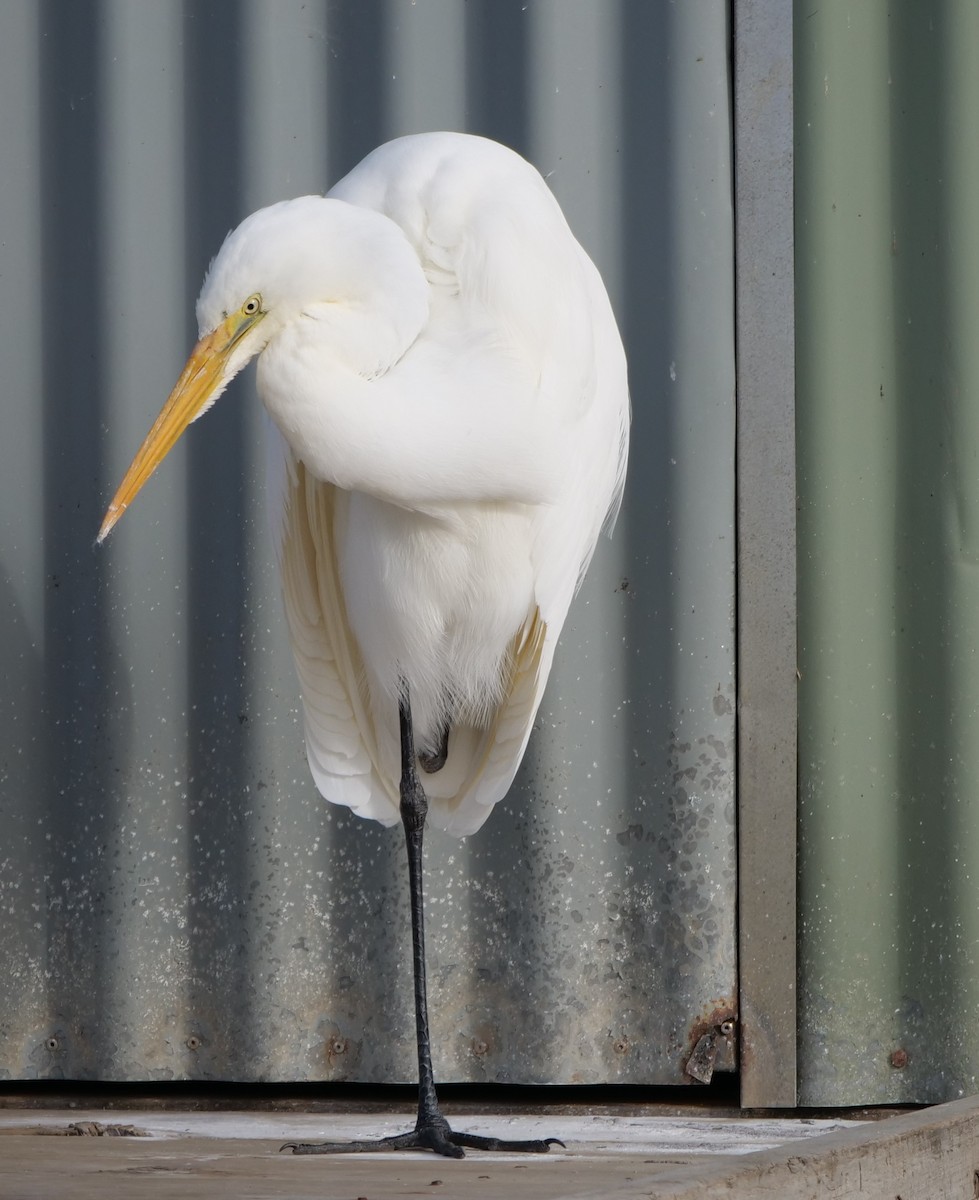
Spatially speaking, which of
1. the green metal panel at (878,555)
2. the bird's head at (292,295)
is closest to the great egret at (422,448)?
the bird's head at (292,295)

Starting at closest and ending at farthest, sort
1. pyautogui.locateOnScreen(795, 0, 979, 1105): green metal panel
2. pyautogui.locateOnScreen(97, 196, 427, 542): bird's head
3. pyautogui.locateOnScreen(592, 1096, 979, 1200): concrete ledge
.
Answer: pyautogui.locateOnScreen(592, 1096, 979, 1200): concrete ledge → pyautogui.locateOnScreen(97, 196, 427, 542): bird's head → pyautogui.locateOnScreen(795, 0, 979, 1105): green metal panel

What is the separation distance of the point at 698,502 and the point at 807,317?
0.97 feet

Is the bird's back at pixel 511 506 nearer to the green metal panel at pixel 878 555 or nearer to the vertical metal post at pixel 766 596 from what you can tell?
the vertical metal post at pixel 766 596

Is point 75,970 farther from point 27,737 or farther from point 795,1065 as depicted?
point 795,1065

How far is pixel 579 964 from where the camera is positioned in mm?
1954

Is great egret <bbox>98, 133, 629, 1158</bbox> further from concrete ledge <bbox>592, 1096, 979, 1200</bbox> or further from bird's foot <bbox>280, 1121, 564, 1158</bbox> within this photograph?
concrete ledge <bbox>592, 1096, 979, 1200</bbox>

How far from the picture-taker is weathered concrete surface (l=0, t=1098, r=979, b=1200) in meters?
1.09

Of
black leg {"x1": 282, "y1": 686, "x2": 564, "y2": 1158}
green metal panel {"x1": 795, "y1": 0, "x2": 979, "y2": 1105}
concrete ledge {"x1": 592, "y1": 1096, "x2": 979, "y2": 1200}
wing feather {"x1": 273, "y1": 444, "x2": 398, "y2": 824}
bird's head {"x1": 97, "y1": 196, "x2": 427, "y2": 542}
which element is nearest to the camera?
concrete ledge {"x1": 592, "y1": 1096, "x2": 979, "y2": 1200}

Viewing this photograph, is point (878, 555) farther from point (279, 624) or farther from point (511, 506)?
point (279, 624)

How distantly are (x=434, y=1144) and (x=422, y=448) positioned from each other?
2.50ft

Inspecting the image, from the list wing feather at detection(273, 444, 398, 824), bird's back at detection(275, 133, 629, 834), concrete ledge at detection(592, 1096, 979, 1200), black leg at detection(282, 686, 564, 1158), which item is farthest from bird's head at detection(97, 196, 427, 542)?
concrete ledge at detection(592, 1096, 979, 1200)

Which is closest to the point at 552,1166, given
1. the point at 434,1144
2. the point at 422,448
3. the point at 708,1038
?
the point at 434,1144

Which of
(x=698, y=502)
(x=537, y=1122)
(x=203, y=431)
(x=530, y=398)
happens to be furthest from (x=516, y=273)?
(x=537, y=1122)

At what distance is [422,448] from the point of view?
144 cm
